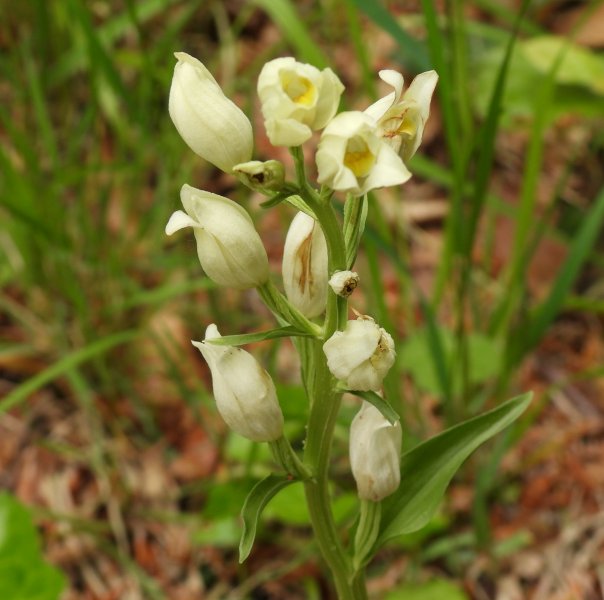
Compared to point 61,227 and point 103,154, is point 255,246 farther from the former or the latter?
point 103,154

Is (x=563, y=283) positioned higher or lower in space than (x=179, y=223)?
lower

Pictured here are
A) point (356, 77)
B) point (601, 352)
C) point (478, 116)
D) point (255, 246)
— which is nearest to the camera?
point (255, 246)

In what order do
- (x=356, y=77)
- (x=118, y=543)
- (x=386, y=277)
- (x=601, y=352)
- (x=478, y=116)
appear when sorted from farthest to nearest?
(x=356, y=77)
(x=478, y=116)
(x=386, y=277)
(x=601, y=352)
(x=118, y=543)

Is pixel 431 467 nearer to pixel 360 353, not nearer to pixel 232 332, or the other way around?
pixel 360 353

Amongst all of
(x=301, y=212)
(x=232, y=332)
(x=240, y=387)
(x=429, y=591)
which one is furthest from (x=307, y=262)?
(x=232, y=332)

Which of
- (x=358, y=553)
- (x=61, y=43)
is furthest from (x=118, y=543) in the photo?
(x=61, y=43)
